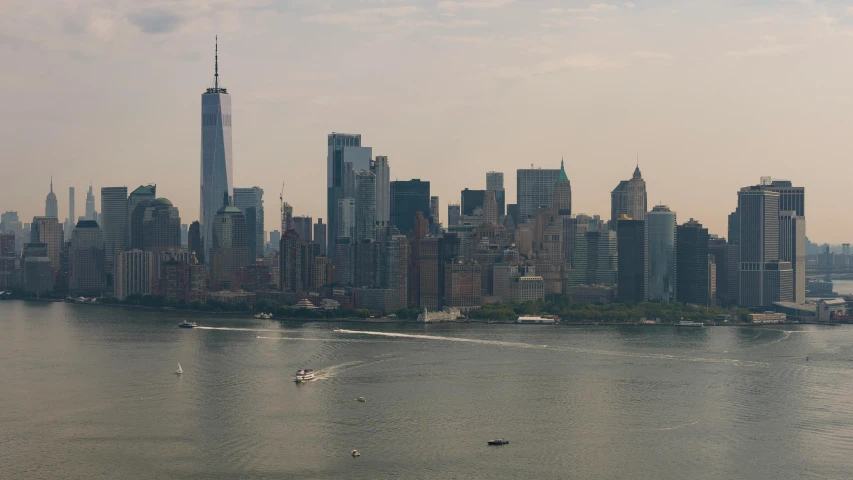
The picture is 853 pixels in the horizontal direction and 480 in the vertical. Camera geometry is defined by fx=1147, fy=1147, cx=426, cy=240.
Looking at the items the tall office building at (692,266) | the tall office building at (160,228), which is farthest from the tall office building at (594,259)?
the tall office building at (160,228)

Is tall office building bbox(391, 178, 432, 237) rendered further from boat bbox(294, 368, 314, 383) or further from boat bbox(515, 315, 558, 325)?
boat bbox(294, 368, 314, 383)

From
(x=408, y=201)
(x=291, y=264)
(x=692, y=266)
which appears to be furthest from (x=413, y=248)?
(x=408, y=201)

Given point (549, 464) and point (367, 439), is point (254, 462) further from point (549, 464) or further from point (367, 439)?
point (549, 464)

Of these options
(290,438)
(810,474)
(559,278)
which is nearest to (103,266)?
(559,278)

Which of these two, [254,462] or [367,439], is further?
[367,439]

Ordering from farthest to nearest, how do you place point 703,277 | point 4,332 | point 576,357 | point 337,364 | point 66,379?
point 703,277 < point 4,332 < point 576,357 < point 337,364 < point 66,379

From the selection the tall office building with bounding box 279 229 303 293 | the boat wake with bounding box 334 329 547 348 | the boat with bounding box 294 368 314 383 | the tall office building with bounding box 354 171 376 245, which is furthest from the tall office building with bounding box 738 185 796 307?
the boat with bounding box 294 368 314 383

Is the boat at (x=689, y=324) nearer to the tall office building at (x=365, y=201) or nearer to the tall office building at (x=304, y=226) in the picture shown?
the tall office building at (x=365, y=201)

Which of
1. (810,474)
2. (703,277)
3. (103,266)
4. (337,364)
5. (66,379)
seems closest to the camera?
(810,474)
